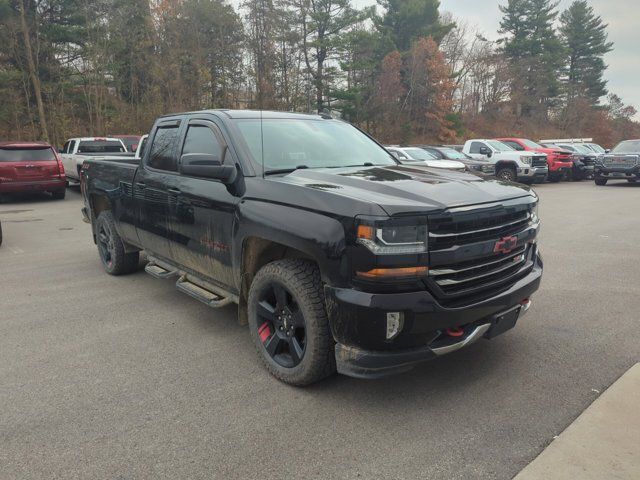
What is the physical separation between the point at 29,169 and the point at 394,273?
45.9ft

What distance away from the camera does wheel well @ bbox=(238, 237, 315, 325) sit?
3.38m

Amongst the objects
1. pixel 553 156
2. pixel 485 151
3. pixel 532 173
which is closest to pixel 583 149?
pixel 553 156

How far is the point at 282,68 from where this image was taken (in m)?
30.1

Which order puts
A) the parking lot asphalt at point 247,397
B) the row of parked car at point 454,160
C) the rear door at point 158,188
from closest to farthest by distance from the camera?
the parking lot asphalt at point 247,397 < the rear door at point 158,188 < the row of parked car at point 454,160

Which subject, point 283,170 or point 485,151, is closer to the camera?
point 283,170

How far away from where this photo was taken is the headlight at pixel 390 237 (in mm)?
2631

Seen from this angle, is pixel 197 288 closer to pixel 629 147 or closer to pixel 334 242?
pixel 334 242

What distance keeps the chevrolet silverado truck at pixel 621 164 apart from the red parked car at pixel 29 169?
64.5 ft

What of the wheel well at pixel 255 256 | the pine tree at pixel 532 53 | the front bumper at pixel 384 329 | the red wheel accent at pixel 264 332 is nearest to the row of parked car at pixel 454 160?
the wheel well at pixel 255 256

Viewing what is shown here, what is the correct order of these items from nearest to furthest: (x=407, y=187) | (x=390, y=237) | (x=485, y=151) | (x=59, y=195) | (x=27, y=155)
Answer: (x=390, y=237)
(x=407, y=187)
(x=27, y=155)
(x=59, y=195)
(x=485, y=151)

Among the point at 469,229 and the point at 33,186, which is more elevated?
the point at 469,229

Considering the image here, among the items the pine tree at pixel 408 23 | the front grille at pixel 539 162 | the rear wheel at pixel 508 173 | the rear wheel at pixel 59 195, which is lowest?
the rear wheel at pixel 59 195

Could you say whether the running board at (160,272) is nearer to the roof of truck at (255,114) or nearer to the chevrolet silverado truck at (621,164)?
the roof of truck at (255,114)

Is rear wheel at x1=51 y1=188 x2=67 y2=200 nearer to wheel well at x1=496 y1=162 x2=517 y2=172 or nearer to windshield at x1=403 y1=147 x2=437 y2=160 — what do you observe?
windshield at x1=403 y1=147 x2=437 y2=160
